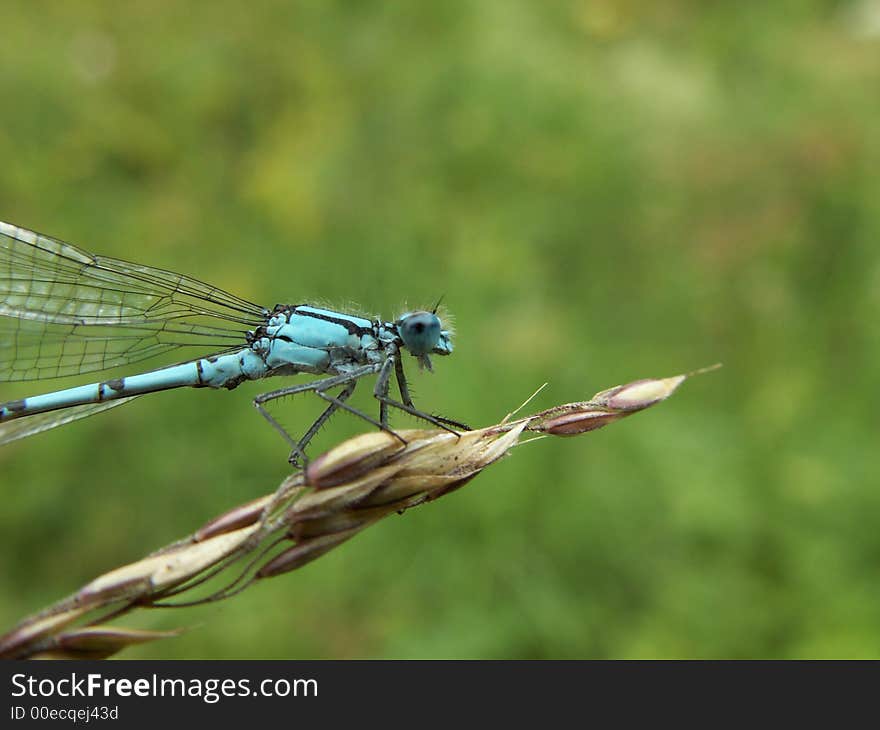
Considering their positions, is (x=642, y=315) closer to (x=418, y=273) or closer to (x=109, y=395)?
(x=418, y=273)

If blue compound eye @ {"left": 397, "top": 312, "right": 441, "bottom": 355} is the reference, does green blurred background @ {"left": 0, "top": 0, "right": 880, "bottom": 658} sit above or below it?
above

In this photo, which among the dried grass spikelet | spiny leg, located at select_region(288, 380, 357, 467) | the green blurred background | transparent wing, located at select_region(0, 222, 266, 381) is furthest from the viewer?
the green blurred background

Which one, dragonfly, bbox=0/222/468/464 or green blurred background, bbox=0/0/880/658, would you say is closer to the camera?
dragonfly, bbox=0/222/468/464

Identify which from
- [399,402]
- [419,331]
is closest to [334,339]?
[419,331]

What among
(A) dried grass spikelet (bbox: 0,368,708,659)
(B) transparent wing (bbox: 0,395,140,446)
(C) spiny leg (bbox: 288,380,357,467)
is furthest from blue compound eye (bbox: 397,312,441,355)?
(B) transparent wing (bbox: 0,395,140,446)

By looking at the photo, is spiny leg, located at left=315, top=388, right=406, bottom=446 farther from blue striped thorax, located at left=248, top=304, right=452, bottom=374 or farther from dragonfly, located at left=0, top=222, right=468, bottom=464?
blue striped thorax, located at left=248, top=304, right=452, bottom=374

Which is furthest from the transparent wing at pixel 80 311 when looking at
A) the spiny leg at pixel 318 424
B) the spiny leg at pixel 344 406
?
the spiny leg at pixel 344 406

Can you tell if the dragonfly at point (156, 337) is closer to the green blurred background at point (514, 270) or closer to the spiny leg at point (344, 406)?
the spiny leg at point (344, 406)
